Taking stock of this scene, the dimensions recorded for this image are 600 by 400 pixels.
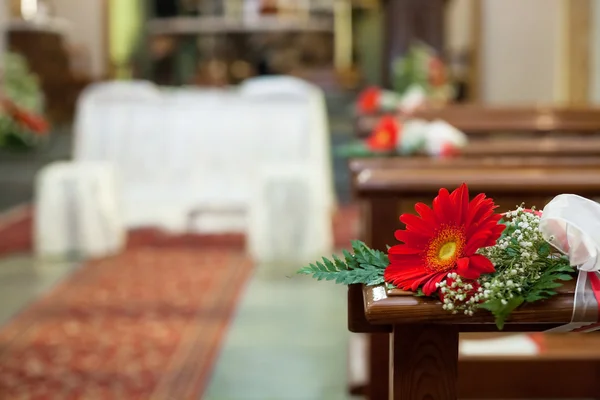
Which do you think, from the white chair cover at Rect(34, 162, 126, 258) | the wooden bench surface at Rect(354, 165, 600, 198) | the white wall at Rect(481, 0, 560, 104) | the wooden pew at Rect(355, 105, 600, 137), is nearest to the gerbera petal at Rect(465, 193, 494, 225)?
the wooden bench surface at Rect(354, 165, 600, 198)

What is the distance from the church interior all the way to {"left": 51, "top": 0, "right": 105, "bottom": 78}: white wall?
26 mm

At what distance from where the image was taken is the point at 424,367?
4.43 feet

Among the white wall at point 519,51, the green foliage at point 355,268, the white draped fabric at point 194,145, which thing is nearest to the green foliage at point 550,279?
the green foliage at point 355,268

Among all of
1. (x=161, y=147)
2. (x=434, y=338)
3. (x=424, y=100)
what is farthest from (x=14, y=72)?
(x=434, y=338)

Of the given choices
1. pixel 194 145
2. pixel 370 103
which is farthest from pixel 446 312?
pixel 194 145

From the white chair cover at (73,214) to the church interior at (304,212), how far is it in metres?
0.02

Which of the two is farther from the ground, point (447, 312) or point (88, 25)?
point (88, 25)

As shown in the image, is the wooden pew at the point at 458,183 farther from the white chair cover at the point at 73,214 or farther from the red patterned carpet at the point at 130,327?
the white chair cover at the point at 73,214

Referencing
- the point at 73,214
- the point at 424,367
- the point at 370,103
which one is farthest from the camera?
the point at 73,214

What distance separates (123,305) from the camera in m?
4.74

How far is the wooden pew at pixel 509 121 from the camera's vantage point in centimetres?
494

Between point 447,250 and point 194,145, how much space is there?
580 cm

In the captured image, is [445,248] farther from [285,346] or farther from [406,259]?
[285,346]

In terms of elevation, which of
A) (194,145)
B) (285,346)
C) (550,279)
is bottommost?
(285,346)
